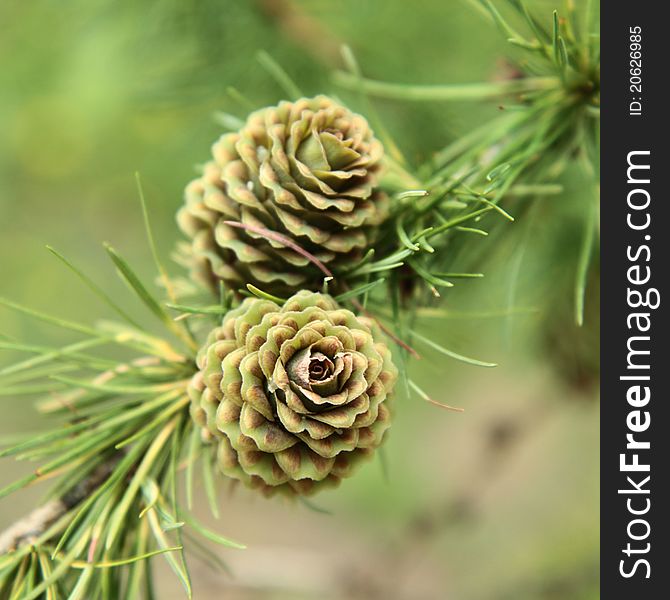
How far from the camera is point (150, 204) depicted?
139cm

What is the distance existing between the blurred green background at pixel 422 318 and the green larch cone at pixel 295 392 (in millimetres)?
135

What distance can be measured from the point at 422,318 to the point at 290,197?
0.35 m

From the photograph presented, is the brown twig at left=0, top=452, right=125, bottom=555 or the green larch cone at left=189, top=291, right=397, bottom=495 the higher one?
the green larch cone at left=189, top=291, right=397, bottom=495

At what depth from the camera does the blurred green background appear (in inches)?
32.9

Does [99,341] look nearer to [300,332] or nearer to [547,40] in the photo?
[300,332]

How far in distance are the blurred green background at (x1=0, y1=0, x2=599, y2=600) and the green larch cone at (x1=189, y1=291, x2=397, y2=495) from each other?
0.13m

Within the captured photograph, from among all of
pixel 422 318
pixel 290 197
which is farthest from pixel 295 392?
pixel 422 318

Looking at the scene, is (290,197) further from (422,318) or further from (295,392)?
(422,318)

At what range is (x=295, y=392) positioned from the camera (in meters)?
0.37

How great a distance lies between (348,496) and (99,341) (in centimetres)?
135

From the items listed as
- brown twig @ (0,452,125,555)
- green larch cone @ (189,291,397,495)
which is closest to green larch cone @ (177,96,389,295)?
green larch cone @ (189,291,397,495)

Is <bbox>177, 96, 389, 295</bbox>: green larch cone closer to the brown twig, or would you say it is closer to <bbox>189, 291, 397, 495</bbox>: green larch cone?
<bbox>189, 291, 397, 495</bbox>: green larch cone

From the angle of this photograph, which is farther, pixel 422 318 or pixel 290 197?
pixel 422 318

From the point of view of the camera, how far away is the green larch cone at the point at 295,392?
36 cm
